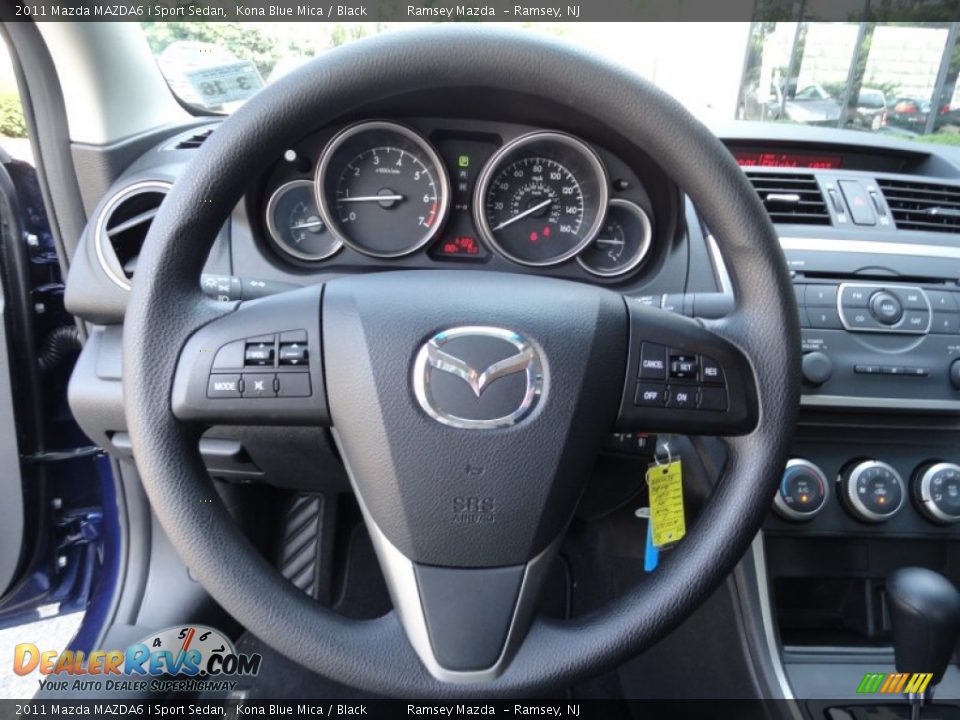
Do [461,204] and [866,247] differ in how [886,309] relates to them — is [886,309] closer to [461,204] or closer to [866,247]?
[866,247]

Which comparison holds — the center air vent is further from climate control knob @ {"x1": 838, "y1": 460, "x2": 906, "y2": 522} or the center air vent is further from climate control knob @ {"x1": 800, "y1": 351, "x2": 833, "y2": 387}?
climate control knob @ {"x1": 838, "y1": 460, "x2": 906, "y2": 522}

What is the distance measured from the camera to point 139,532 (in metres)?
1.67

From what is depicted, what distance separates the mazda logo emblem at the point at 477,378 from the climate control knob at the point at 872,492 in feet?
2.92

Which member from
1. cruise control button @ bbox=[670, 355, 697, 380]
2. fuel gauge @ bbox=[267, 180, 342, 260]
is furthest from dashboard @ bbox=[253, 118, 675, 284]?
cruise control button @ bbox=[670, 355, 697, 380]

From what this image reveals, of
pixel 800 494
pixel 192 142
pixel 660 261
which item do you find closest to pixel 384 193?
pixel 192 142

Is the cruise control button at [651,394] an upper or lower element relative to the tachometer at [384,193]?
lower

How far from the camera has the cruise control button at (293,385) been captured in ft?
2.96

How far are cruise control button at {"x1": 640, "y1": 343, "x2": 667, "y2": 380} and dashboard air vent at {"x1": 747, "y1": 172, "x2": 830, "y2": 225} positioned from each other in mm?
831

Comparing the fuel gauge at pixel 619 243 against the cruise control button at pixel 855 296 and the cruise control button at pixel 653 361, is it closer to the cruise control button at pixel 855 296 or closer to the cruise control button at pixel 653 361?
the cruise control button at pixel 855 296

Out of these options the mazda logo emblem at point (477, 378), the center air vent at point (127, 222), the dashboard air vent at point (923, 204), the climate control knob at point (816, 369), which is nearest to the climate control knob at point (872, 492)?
the climate control knob at point (816, 369)

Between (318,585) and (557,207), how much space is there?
1.13 m

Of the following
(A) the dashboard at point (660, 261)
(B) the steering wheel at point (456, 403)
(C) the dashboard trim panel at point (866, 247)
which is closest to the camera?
(B) the steering wheel at point (456, 403)

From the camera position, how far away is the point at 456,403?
87cm

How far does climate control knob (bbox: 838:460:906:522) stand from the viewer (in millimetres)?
1404
